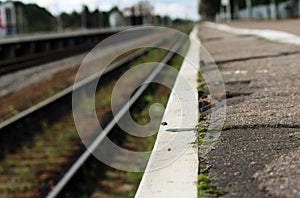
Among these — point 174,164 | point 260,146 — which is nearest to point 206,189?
point 174,164

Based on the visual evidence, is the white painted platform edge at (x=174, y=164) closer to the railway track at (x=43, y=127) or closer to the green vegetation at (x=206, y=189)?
the green vegetation at (x=206, y=189)

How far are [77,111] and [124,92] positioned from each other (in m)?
2.40

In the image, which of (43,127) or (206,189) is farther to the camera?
(43,127)

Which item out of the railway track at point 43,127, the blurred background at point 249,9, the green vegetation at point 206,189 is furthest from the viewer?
the blurred background at point 249,9

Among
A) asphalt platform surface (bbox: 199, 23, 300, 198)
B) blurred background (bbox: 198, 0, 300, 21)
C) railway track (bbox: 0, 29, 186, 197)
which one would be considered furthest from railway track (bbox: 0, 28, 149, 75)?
blurred background (bbox: 198, 0, 300, 21)

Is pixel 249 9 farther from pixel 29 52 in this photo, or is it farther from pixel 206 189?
pixel 206 189

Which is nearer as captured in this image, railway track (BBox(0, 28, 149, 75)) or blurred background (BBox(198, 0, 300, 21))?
railway track (BBox(0, 28, 149, 75))

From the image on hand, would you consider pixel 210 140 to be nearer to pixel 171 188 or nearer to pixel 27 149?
pixel 171 188

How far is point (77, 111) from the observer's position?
1066 centimetres

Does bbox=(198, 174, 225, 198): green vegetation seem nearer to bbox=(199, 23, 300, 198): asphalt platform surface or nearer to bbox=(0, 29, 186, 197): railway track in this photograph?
bbox=(199, 23, 300, 198): asphalt platform surface

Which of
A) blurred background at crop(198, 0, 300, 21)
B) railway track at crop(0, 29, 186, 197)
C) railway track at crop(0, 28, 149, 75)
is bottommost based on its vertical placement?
railway track at crop(0, 29, 186, 197)

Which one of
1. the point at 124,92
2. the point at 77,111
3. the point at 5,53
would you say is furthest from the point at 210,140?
the point at 5,53

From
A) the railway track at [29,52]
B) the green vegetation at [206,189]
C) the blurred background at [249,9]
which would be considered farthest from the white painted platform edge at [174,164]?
the blurred background at [249,9]

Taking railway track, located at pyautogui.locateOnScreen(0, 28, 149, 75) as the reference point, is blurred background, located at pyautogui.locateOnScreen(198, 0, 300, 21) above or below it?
above
